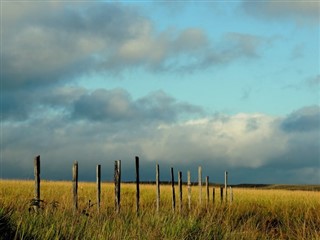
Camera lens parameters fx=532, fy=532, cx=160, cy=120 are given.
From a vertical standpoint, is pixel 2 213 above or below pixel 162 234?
above

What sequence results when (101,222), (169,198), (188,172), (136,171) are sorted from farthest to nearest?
(169,198), (188,172), (136,171), (101,222)

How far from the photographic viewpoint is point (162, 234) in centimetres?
923

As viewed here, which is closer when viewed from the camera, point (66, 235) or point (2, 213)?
point (2, 213)

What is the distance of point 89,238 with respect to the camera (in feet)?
26.1

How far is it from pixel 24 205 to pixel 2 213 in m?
2.37

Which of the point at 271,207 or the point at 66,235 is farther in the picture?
the point at 271,207

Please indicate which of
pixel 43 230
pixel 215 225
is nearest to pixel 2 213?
pixel 43 230

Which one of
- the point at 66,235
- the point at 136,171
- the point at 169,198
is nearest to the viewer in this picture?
the point at 66,235

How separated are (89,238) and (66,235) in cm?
34

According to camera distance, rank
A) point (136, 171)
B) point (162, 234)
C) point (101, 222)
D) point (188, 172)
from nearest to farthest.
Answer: point (162, 234) → point (101, 222) → point (136, 171) → point (188, 172)

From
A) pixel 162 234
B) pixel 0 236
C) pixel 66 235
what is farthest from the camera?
pixel 162 234

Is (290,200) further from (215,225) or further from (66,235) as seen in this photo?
(66,235)

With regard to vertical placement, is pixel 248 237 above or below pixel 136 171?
below

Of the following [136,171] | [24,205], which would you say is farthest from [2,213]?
[136,171]
